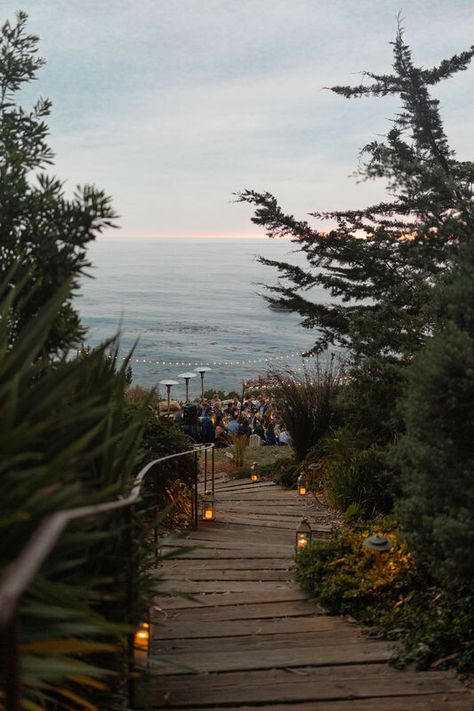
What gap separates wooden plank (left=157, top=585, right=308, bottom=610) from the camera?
4.39 m

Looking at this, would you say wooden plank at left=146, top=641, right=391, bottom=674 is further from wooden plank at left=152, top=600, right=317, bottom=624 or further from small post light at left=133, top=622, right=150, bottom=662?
wooden plank at left=152, top=600, right=317, bottom=624

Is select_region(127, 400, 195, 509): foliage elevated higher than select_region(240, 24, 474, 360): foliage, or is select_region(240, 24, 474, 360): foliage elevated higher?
select_region(240, 24, 474, 360): foliage

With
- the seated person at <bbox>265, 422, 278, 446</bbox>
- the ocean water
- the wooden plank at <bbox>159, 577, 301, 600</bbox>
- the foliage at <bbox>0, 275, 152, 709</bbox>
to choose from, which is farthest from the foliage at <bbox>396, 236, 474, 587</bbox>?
the ocean water

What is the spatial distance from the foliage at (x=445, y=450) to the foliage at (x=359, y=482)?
2.51m

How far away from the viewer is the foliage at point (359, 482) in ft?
22.1

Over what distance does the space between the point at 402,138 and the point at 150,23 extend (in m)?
7.55

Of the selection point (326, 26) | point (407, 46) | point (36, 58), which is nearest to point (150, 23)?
point (326, 26)

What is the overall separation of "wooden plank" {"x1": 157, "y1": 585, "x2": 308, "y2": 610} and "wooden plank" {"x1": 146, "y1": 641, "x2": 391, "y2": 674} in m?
0.83

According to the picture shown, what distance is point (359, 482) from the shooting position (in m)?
6.95

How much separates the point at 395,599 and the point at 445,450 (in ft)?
4.18

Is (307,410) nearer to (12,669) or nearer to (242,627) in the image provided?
(242,627)

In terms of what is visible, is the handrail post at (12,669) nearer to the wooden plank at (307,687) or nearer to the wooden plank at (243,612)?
the wooden plank at (307,687)

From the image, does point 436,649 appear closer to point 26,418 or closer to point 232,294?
point 26,418

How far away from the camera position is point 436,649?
11.5 feet
